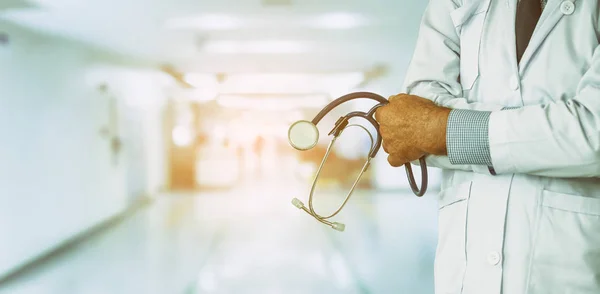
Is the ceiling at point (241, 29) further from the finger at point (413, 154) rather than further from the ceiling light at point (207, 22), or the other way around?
the finger at point (413, 154)

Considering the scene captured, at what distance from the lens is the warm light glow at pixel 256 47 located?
269 inches

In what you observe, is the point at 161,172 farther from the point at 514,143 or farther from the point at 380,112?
the point at 514,143

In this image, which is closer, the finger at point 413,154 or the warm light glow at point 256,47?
the finger at point 413,154

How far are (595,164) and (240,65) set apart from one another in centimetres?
841

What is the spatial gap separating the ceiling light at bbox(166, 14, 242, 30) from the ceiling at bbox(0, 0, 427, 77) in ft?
0.04

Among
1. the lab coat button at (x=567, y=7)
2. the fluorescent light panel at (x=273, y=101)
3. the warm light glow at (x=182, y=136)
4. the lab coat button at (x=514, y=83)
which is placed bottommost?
the warm light glow at (x=182, y=136)

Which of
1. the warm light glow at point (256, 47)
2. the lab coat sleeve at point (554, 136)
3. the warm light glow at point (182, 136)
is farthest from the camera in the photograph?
the warm light glow at point (182, 136)

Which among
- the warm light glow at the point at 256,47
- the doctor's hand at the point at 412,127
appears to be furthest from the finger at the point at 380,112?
the warm light glow at the point at 256,47

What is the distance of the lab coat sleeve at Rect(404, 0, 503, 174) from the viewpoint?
2.95 feet

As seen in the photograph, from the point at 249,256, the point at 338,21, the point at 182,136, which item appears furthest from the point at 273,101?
the point at 249,256

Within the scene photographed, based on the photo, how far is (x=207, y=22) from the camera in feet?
18.4

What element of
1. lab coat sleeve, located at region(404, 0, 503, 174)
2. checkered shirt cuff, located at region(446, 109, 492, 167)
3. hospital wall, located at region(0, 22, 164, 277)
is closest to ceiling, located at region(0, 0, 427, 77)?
hospital wall, located at region(0, 22, 164, 277)

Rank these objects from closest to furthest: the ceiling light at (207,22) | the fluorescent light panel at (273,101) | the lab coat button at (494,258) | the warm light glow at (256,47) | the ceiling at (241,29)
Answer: the lab coat button at (494,258)
the ceiling at (241,29)
the ceiling light at (207,22)
the warm light glow at (256,47)
the fluorescent light panel at (273,101)

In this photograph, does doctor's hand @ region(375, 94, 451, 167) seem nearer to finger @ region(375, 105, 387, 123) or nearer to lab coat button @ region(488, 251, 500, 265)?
finger @ region(375, 105, 387, 123)
